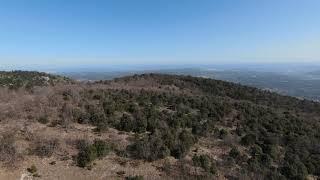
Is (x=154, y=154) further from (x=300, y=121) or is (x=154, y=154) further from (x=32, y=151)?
(x=300, y=121)

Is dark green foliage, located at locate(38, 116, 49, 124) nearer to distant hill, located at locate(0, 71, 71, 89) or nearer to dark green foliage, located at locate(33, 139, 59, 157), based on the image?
dark green foliage, located at locate(33, 139, 59, 157)

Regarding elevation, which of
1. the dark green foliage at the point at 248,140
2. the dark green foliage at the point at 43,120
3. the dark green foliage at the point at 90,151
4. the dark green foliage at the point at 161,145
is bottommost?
the dark green foliage at the point at 248,140

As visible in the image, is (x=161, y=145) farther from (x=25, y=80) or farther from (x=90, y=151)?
(x=25, y=80)

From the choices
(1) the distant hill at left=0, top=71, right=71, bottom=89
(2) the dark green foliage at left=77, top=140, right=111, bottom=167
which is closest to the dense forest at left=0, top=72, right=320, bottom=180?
(2) the dark green foliage at left=77, top=140, right=111, bottom=167

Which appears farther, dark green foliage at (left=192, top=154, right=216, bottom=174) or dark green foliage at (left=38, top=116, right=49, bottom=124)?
dark green foliage at (left=38, top=116, right=49, bottom=124)

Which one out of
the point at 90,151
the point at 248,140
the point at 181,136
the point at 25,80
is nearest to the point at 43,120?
the point at 90,151

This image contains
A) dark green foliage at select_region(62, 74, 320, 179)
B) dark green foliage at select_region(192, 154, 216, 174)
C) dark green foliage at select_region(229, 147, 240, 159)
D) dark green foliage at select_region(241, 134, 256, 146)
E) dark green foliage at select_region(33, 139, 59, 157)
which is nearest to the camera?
dark green foliage at select_region(33, 139, 59, 157)

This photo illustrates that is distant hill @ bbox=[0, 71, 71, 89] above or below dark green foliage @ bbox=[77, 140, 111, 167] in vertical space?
above

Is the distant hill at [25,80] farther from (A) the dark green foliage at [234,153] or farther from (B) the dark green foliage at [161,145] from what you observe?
(A) the dark green foliage at [234,153]

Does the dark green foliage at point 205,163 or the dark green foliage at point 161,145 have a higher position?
the dark green foliage at point 161,145

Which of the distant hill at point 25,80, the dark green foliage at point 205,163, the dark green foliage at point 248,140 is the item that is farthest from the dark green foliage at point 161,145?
the distant hill at point 25,80
